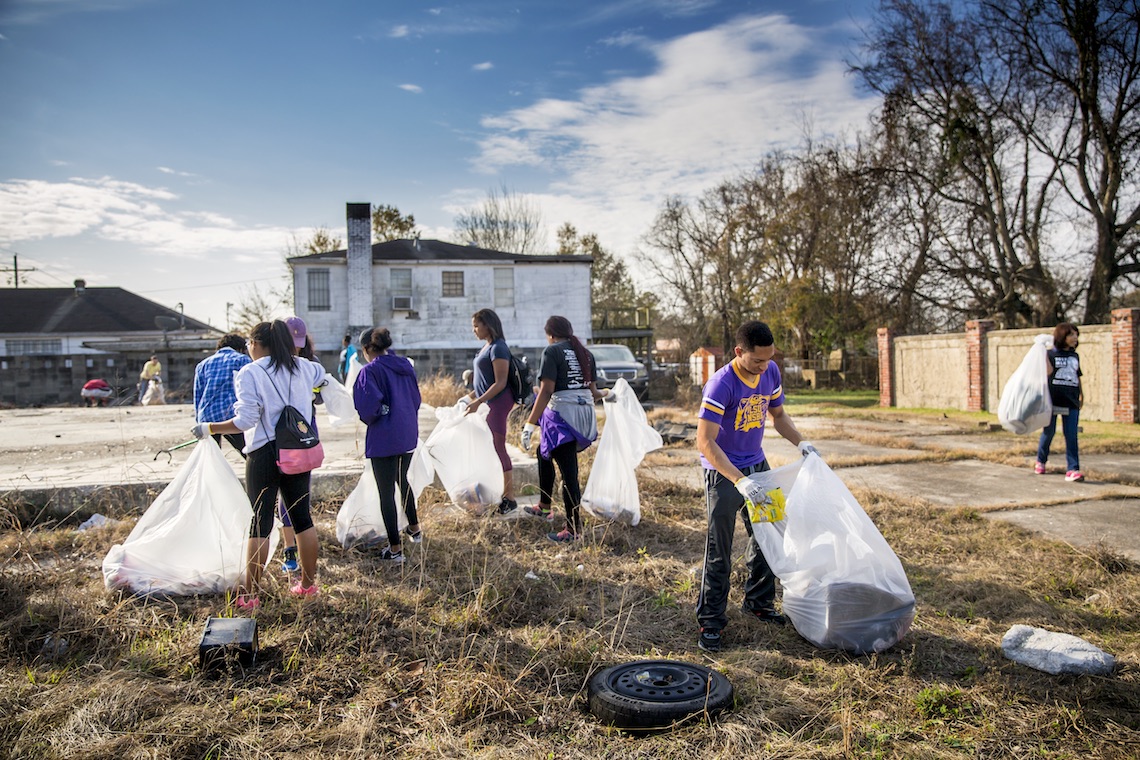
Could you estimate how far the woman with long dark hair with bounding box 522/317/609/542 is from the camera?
526 centimetres

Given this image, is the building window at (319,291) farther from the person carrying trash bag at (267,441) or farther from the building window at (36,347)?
the person carrying trash bag at (267,441)

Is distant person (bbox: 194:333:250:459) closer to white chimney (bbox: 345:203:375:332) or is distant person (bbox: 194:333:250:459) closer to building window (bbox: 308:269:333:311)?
white chimney (bbox: 345:203:375:332)

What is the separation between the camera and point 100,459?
762 cm

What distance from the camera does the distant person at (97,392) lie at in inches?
796

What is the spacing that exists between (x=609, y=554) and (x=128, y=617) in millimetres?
2801

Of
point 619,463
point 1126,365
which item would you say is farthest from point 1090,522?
point 1126,365

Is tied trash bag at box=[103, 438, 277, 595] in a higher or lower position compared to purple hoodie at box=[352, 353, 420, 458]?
lower

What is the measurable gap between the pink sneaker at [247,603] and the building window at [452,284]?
2466 centimetres

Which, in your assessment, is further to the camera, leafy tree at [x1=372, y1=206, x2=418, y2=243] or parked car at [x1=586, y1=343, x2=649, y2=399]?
leafy tree at [x1=372, y1=206, x2=418, y2=243]

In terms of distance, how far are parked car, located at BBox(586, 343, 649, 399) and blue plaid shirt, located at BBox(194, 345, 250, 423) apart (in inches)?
557

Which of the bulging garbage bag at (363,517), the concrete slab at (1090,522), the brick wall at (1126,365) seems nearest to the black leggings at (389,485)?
the bulging garbage bag at (363,517)

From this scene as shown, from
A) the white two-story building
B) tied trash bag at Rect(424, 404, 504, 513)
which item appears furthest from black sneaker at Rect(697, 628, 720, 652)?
the white two-story building

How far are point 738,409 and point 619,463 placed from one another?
1988 mm

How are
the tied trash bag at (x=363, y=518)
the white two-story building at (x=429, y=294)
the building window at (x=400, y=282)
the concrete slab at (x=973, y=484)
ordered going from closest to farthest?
1. the tied trash bag at (x=363, y=518)
2. the concrete slab at (x=973, y=484)
3. the white two-story building at (x=429, y=294)
4. the building window at (x=400, y=282)
